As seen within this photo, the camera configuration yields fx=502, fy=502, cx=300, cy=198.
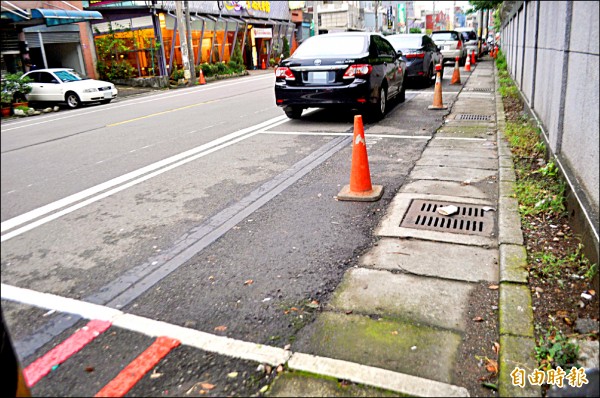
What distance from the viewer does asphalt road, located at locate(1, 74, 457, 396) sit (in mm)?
2895

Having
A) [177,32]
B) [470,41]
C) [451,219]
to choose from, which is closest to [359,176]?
[451,219]

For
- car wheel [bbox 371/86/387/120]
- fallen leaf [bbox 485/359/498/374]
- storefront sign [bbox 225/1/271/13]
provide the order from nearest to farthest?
fallen leaf [bbox 485/359/498/374] < car wheel [bbox 371/86/387/120] < storefront sign [bbox 225/1/271/13]

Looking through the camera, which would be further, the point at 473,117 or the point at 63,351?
the point at 473,117

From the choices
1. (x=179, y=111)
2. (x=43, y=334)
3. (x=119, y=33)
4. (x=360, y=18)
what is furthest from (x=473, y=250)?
(x=360, y=18)

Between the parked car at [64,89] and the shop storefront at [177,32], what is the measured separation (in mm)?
9418

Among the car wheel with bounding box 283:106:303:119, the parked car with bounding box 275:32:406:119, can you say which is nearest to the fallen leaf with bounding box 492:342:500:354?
the parked car with bounding box 275:32:406:119

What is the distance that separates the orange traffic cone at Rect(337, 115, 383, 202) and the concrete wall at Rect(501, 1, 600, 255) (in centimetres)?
191

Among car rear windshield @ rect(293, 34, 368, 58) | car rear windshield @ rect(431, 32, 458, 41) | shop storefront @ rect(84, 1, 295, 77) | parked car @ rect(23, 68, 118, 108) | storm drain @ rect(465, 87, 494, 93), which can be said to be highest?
shop storefront @ rect(84, 1, 295, 77)

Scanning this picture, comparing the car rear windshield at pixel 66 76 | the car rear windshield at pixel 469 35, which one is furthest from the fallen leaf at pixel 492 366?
the car rear windshield at pixel 469 35

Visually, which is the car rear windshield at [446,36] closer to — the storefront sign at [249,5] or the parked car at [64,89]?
the parked car at [64,89]

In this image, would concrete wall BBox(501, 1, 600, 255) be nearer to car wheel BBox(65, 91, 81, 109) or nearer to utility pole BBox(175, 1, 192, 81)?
car wheel BBox(65, 91, 81, 109)

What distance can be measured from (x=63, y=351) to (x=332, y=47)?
8.52 metres

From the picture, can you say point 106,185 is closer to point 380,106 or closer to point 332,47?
point 332,47

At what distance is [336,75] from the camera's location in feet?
31.0
